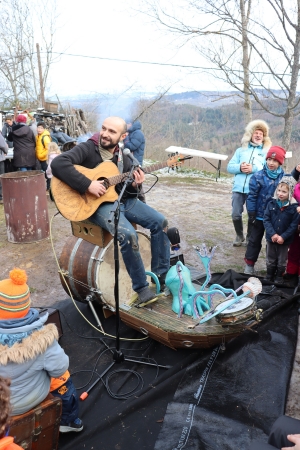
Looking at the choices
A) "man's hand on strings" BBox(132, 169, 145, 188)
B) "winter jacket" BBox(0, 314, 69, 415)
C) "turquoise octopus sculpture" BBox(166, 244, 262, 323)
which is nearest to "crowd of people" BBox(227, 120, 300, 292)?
"turquoise octopus sculpture" BBox(166, 244, 262, 323)

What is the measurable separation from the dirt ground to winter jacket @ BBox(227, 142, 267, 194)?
1.14m

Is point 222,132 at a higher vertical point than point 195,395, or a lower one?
higher

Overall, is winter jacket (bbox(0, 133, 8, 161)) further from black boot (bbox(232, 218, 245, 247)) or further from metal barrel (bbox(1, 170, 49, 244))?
black boot (bbox(232, 218, 245, 247))

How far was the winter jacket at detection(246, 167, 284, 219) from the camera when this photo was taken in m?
4.94

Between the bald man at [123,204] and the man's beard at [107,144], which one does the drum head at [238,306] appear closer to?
the bald man at [123,204]

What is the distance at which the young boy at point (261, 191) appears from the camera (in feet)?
15.9

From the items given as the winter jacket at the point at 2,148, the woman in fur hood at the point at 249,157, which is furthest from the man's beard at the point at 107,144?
the winter jacket at the point at 2,148

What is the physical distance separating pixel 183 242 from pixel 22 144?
505cm

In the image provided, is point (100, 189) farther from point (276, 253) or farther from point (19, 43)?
point (19, 43)

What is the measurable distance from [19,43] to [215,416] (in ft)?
74.3

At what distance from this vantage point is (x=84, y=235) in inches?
157

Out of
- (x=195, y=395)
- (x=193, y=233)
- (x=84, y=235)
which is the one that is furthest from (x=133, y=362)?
(x=193, y=233)

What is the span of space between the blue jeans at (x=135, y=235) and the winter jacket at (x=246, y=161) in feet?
7.93

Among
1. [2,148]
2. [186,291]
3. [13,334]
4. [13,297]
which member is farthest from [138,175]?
[2,148]
